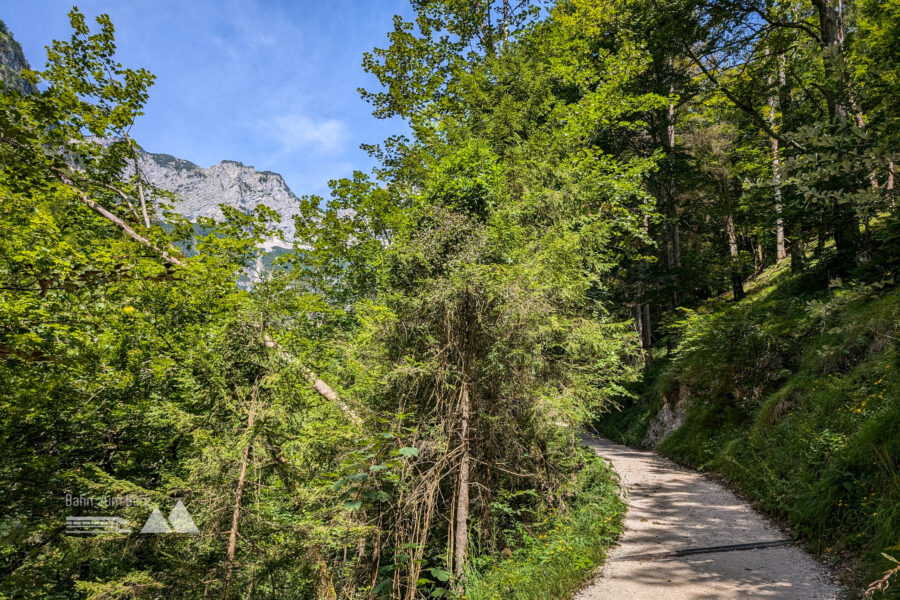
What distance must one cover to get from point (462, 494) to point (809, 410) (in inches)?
246

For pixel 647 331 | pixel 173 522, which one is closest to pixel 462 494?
pixel 173 522

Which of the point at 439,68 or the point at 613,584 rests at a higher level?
the point at 439,68

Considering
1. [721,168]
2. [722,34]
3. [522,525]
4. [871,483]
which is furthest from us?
[721,168]

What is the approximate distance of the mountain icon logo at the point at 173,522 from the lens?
4.86 meters

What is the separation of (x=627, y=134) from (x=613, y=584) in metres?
17.7

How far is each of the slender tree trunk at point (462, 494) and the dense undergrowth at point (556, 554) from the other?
203 millimetres

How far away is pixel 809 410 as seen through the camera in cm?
682

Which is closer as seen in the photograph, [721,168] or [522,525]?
[522,525]

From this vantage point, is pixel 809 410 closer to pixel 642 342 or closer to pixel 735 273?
pixel 735 273

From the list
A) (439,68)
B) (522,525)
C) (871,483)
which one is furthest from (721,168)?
(522,525)

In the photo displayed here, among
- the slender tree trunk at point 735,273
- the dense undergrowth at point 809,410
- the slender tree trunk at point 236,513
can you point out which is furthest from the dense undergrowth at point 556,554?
the slender tree trunk at point 735,273

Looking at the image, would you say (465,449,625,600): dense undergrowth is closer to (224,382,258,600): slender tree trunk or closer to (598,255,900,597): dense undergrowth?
(598,255,900,597): dense undergrowth

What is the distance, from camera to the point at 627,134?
1759 centimetres

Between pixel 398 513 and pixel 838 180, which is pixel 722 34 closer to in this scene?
pixel 838 180
